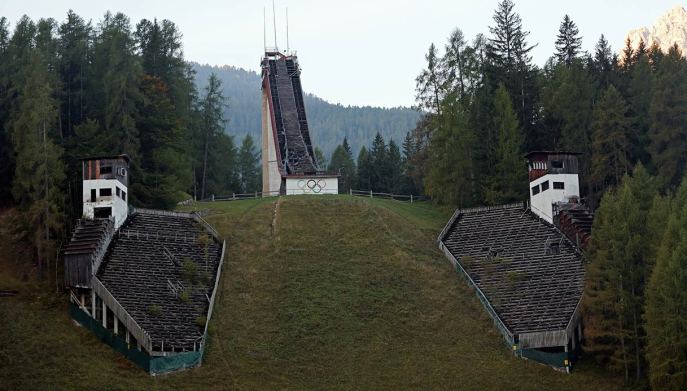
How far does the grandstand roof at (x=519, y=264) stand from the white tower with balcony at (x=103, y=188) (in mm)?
18726

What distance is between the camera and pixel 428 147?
74.4 metres

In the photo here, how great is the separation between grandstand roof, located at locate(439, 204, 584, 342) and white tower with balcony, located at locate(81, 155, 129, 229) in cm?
1873

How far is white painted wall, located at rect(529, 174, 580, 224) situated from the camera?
200 feet

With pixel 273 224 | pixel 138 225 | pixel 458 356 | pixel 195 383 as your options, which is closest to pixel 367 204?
pixel 273 224

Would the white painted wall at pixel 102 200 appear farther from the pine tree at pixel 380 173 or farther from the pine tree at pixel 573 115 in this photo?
the pine tree at pixel 380 173

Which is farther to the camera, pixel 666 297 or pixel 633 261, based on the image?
pixel 633 261

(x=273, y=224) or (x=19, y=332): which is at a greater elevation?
(x=273, y=224)

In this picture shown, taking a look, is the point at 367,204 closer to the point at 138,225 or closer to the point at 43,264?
the point at 138,225

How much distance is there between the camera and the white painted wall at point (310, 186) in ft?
233

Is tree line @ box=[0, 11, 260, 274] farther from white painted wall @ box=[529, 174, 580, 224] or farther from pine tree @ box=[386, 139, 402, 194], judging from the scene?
white painted wall @ box=[529, 174, 580, 224]

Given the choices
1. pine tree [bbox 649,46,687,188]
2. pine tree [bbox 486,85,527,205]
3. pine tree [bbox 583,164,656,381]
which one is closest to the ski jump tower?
pine tree [bbox 486,85,527,205]

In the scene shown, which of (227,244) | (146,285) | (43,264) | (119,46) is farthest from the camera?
(119,46)

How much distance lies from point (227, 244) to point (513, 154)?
19059mm

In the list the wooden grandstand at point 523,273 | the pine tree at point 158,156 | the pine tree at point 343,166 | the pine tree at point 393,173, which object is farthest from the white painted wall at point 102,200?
the pine tree at point 343,166
